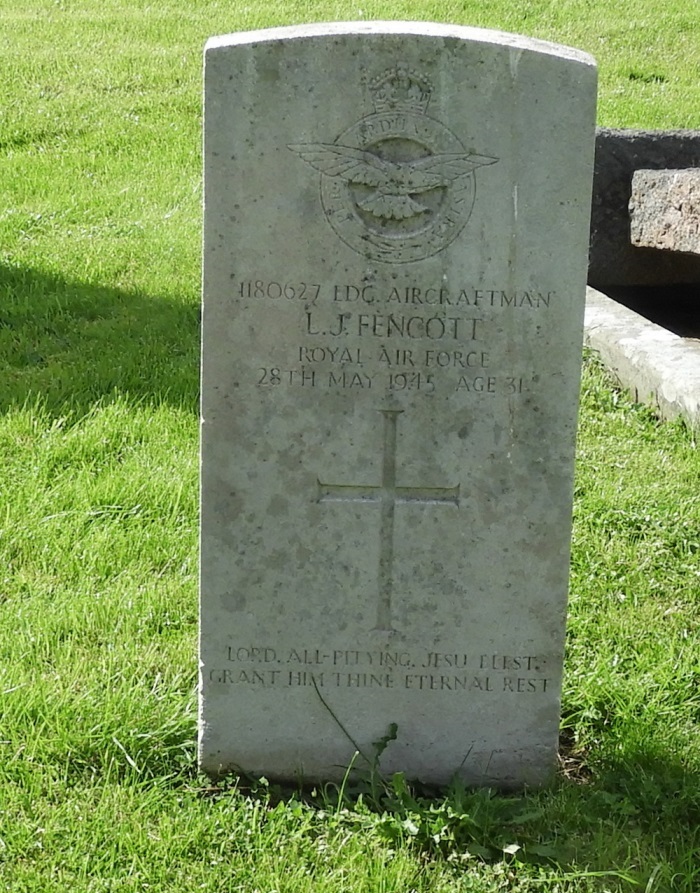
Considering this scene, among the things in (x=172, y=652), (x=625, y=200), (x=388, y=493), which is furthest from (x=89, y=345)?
(x=625, y=200)

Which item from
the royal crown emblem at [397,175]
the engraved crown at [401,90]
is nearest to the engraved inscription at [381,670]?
the royal crown emblem at [397,175]

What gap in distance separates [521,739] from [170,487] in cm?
182

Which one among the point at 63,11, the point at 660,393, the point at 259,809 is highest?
the point at 63,11

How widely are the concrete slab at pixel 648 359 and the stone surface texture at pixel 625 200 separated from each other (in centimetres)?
86

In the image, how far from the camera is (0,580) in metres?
3.83

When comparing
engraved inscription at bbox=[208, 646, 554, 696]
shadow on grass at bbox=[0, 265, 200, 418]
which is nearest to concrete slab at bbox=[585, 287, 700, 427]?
shadow on grass at bbox=[0, 265, 200, 418]

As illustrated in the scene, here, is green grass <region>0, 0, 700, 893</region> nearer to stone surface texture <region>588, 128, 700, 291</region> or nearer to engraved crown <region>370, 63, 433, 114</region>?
stone surface texture <region>588, 128, 700, 291</region>

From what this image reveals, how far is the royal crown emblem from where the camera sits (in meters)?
2.59

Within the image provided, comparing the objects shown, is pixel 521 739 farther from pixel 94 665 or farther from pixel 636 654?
pixel 94 665

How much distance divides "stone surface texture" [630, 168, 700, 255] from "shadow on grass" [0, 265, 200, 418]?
240 cm

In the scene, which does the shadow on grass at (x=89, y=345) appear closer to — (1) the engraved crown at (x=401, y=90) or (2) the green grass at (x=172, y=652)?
(2) the green grass at (x=172, y=652)

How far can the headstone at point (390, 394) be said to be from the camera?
2.60 meters

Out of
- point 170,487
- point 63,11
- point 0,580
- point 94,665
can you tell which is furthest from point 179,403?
point 63,11

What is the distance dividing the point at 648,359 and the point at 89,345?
2617 millimetres
